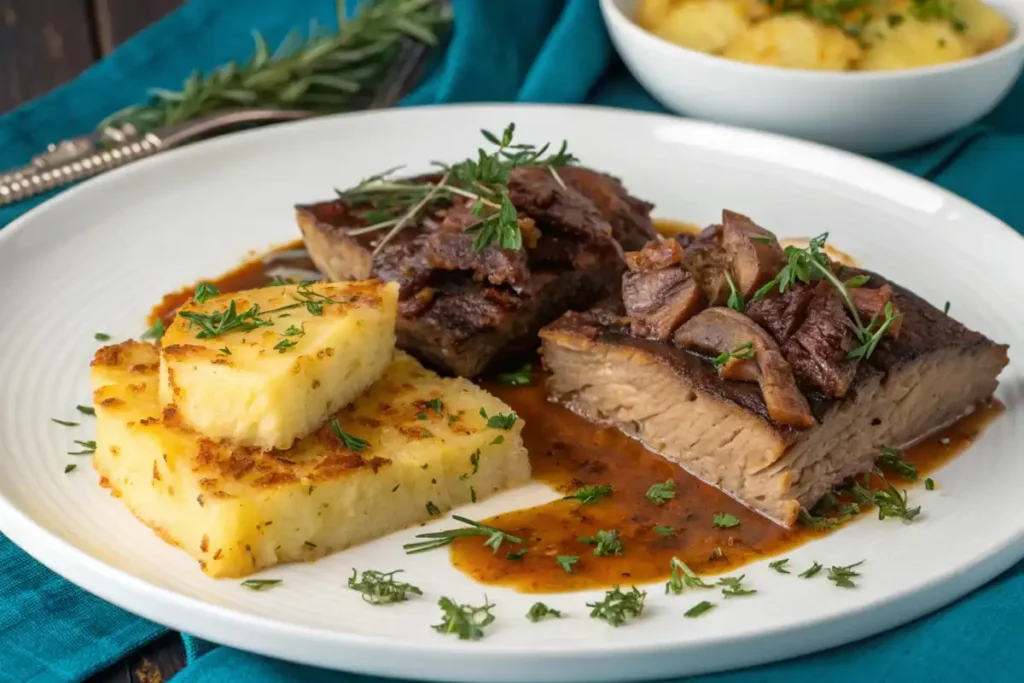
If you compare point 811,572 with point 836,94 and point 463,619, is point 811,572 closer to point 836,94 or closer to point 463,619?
point 463,619

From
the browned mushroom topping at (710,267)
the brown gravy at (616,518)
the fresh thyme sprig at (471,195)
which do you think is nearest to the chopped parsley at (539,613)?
the brown gravy at (616,518)

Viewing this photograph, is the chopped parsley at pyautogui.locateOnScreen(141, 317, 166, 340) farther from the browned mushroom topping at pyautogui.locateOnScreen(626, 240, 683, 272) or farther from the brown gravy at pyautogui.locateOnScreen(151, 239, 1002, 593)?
the browned mushroom topping at pyautogui.locateOnScreen(626, 240, 683, 272)

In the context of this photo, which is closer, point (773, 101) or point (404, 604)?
point (404, 604)

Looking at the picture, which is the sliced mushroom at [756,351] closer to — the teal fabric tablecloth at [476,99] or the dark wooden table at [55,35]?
the teal fabric tablecloth at [476,99]

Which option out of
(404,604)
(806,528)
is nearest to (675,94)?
(806,528)

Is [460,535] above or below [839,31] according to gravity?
below

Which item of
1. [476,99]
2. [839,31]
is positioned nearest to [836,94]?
[839,31]

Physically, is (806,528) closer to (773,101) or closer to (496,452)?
(496,452)
